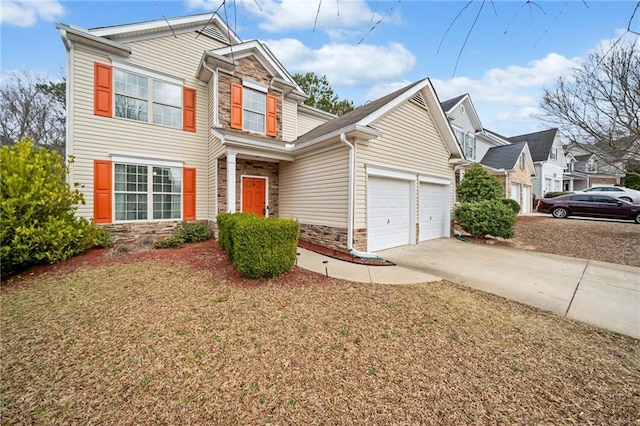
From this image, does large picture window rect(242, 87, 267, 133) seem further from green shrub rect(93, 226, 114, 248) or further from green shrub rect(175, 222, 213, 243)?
green shrub rect(93, 226, 114, 248)

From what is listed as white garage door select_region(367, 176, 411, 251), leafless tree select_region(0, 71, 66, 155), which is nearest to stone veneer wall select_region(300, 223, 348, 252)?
white garage door select_region(367, 176, 411, 251)

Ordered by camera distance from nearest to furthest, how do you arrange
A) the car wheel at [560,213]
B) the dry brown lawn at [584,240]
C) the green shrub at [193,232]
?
the dry brown lawn at [584,240] < the green shrub at [193,232] < the car wheel at [560,213]

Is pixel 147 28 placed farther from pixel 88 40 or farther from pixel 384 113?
pixel 384 113

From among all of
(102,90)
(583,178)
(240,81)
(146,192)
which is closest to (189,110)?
(240,81)

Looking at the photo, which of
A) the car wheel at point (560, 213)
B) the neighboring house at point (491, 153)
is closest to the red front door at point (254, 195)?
the neighboring house at point (491, 153)

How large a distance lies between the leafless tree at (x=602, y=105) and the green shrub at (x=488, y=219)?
A: 4.17m

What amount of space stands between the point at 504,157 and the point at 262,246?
21112mm

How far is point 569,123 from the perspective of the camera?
32.6ft

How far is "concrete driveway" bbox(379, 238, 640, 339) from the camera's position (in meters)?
4.06

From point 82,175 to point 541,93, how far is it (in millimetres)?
17181

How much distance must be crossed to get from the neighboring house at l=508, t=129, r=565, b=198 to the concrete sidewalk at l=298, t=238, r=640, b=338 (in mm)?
20974

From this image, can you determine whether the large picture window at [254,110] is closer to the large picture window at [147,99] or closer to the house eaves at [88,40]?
the large picture window at [147,99]

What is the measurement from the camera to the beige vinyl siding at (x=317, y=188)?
752 cm

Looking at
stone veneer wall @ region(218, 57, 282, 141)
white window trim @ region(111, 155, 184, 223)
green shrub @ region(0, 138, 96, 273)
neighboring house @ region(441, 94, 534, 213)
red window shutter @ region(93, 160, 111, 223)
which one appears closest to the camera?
green shrub @ region(0, 138, 96, 273)
